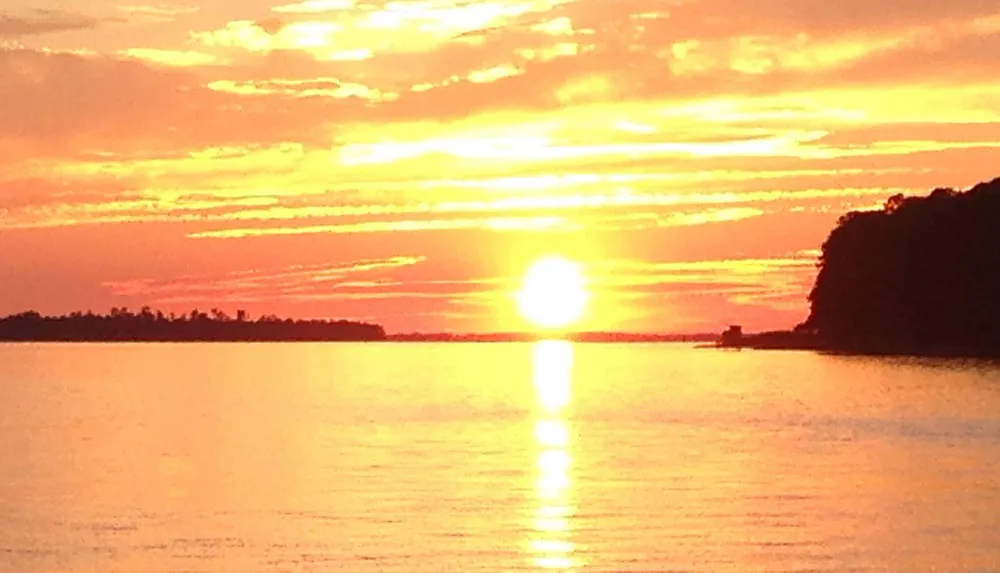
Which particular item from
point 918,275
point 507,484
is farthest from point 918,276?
point 507,484

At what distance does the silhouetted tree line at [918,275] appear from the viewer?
126 meters

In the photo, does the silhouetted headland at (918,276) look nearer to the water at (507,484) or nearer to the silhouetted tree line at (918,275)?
the silhouetted tree line at (918,275)

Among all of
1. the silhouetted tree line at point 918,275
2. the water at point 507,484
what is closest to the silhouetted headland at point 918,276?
the silhouetted tree line at point 918,275

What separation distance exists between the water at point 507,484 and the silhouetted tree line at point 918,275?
28882 mm

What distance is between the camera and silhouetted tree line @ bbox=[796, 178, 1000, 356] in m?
126

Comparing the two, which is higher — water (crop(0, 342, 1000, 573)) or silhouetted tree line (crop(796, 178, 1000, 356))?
silhouetted tree line (crop(796, 178, 1000, 356))

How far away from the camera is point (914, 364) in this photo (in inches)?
5281

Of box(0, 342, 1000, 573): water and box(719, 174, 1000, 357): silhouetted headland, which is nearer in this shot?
box(0, 342, 1000, 573): water

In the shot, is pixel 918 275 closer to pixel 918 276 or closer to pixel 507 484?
pixel 918 276

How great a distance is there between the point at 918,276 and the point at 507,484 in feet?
296

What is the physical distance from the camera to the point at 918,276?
5197 inches

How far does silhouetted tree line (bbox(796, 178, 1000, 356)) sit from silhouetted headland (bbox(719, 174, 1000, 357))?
0.07 metres

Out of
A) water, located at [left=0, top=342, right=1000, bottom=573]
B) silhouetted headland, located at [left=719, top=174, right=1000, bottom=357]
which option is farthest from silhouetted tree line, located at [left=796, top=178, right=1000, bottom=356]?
water, located at [left=0, top=342, right=1000, bottom=573]

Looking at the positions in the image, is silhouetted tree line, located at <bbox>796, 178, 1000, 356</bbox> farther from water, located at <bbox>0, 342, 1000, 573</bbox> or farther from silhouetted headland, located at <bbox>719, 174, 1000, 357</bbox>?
water, located at <bbox>0, 342, 1000, 573</bbox>
